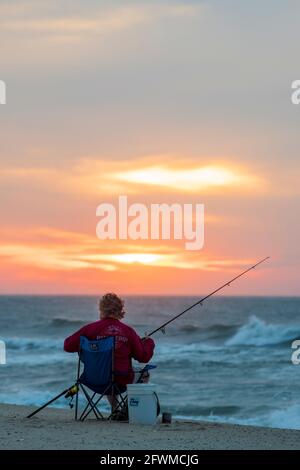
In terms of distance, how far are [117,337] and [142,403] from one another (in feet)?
1.88

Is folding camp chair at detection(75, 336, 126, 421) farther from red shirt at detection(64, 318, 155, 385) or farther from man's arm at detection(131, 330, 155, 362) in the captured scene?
man's arm at detection(131, 330, 155, 362)

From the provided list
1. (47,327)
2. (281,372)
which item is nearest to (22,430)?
(281,372)

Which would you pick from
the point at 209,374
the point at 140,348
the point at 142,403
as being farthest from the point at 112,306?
the point at 209,374

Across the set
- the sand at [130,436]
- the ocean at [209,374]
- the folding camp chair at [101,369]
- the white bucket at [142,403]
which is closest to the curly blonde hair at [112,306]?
the folding camp chair at [101,369]

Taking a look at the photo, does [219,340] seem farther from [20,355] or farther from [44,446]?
[44,446]

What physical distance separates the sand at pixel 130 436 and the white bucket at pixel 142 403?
0.38ft

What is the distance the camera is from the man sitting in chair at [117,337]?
26.3 feet

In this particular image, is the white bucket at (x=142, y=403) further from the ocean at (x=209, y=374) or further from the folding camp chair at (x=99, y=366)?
the ocean at (x=209, y=374)

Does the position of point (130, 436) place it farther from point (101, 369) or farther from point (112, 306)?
point (112, 306)

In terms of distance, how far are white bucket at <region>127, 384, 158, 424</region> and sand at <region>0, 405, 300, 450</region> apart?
0.12m

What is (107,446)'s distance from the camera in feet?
21.1

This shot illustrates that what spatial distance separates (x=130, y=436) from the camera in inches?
275

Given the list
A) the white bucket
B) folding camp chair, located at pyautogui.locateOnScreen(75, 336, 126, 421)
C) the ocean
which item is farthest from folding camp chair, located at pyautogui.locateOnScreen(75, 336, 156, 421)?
the ocean

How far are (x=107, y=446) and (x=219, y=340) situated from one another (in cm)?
2970
